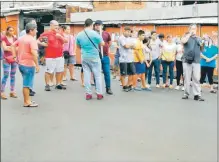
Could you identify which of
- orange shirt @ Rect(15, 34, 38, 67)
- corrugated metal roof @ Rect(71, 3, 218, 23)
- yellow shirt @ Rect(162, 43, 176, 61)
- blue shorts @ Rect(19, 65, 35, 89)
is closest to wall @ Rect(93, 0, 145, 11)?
corrugated metal roof @ Rect(71, 3, 218, 23)

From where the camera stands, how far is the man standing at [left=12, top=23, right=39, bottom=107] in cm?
449

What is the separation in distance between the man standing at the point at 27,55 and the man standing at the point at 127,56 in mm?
3556

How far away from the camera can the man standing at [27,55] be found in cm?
449

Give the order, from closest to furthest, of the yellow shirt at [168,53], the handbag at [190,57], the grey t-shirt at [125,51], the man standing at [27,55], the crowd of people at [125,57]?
the man standing at [27,55] → the crowd of people at [125,57] → the handbag at [190,57] → the grey t-shirt at [125,51] → the yellow shirt at [168,53]

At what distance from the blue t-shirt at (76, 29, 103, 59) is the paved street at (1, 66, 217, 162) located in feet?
3.02

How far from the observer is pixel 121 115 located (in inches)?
245

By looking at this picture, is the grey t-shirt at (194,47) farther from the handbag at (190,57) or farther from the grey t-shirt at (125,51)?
the grey t-shirt at (125,51)

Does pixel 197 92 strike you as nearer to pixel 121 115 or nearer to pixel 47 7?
pixel 121 115

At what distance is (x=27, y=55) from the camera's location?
504cm

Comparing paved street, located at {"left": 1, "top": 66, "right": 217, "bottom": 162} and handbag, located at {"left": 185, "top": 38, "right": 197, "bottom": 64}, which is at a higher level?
handbag, located at {"left": 185, "top": 38, "right": 197, "bottom": 64}

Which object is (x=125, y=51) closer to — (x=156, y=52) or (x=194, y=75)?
(x=156, y=52)

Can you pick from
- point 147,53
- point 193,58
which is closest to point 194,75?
point 193,58

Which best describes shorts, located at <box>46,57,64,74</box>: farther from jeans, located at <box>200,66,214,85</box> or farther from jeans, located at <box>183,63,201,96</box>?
jeans, located at <box>200,66,214,85</box>

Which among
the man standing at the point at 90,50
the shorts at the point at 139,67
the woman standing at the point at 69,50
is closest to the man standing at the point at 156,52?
the shorts at the point at 139,67
